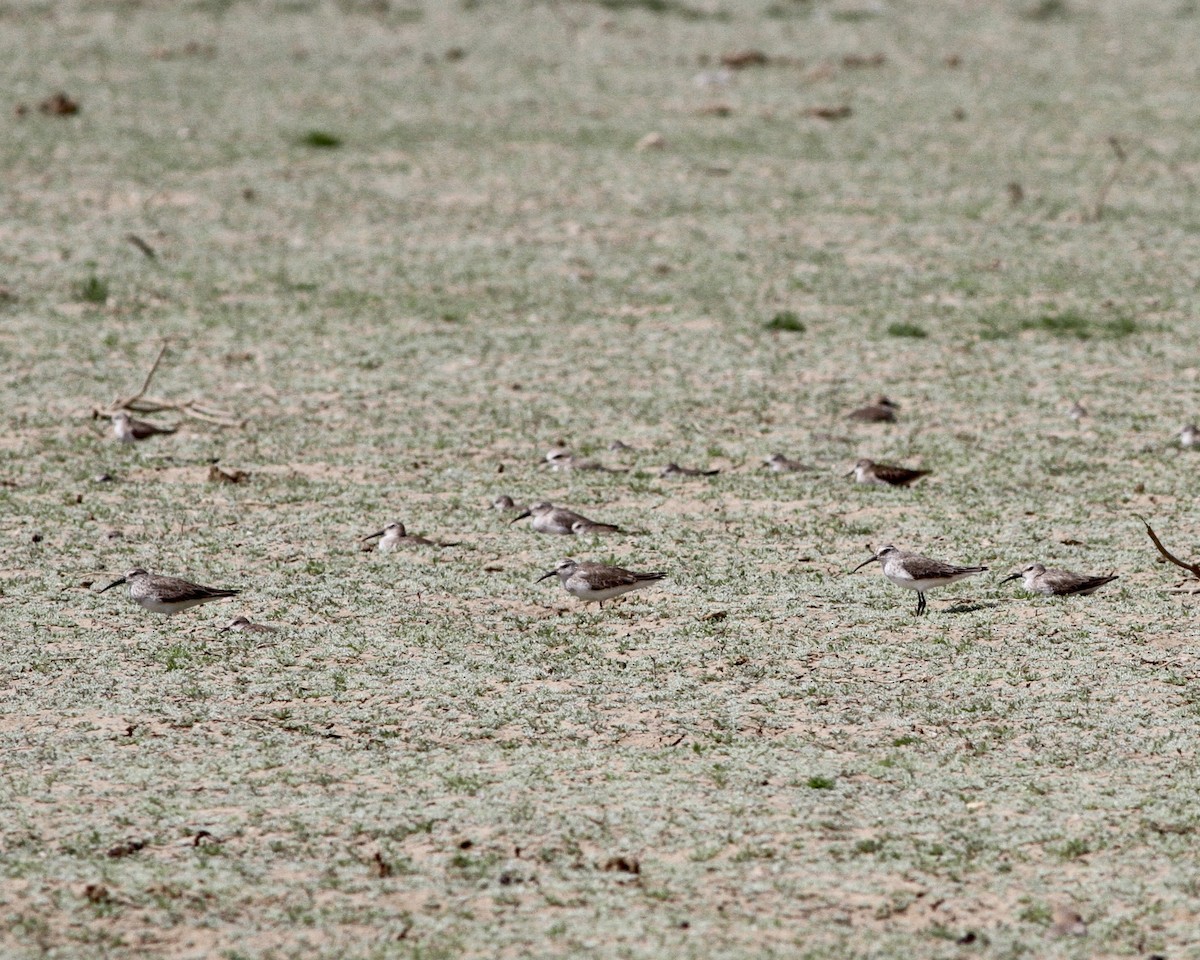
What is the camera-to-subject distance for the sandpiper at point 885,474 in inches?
374

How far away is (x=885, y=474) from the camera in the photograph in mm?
9516

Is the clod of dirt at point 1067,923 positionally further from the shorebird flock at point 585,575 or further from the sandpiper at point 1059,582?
the sandpiper at point 1059,582

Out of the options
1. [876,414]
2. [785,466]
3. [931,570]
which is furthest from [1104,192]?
[931,570]

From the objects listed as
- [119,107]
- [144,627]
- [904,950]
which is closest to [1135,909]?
[904,950]

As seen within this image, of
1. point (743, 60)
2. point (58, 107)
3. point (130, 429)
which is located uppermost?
point (743, 60)

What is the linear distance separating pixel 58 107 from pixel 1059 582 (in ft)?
44.7

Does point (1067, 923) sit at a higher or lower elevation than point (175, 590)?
higher

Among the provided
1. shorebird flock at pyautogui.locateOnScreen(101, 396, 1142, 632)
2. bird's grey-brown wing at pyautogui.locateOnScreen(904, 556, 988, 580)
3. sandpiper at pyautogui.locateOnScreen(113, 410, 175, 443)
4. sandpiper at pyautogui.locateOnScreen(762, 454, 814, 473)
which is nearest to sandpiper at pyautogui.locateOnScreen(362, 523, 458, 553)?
shorebird flock at pyautogui.locateOnScreen(101, 396, 1142, 632)

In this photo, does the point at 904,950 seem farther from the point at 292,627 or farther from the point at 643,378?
the point at 643,378

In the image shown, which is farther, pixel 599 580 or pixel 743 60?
pixel 743 60

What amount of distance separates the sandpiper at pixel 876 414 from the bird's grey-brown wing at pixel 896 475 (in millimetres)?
1172

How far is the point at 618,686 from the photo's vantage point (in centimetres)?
699

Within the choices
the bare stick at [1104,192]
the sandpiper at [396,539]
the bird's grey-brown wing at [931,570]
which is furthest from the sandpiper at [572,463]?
the bare stick at [1104,192]

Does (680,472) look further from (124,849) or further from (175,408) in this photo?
(124,849)
